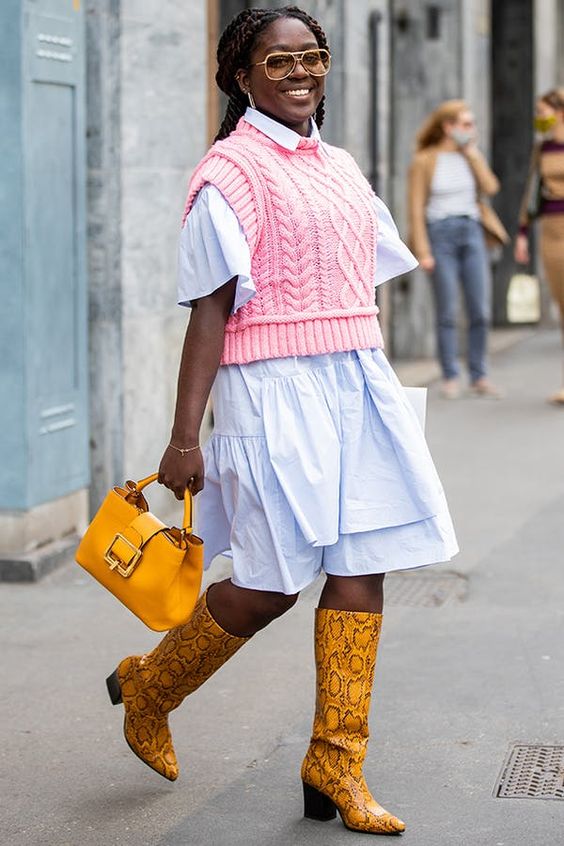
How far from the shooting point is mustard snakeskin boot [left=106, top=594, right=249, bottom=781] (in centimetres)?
420

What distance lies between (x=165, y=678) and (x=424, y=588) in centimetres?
248

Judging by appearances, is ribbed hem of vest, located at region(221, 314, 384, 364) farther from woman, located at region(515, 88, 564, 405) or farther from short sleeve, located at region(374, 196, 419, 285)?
woman, located at region(515, 88, 564, 405)

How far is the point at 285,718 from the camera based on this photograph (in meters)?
5.03

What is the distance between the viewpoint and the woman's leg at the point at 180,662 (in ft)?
13.6

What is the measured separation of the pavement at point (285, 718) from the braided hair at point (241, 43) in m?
1.66

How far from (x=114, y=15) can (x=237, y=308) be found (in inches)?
141

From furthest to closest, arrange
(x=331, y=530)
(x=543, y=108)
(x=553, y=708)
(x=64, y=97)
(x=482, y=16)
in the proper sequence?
(x=482, y=16) → (x=543, y=108) → (x=64, y=97) → (x=553, y=708) → (x=331, y=530)

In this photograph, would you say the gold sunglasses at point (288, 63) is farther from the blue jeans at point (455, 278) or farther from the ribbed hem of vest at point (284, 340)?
the blue jeans at point (455, 278)

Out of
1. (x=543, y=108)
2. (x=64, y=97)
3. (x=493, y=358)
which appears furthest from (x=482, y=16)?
(x=64, y=97)

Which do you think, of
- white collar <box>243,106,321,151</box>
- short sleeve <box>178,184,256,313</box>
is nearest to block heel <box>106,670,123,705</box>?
short sleeve <box>178,184,256,313</box>

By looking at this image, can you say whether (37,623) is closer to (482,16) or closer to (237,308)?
(237,308)

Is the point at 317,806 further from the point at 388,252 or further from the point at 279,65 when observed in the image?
the point at 279,65

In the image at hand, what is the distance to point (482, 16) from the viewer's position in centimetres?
1505

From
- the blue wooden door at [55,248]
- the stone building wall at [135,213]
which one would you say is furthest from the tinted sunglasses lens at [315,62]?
the stone building wall at [135,213]
